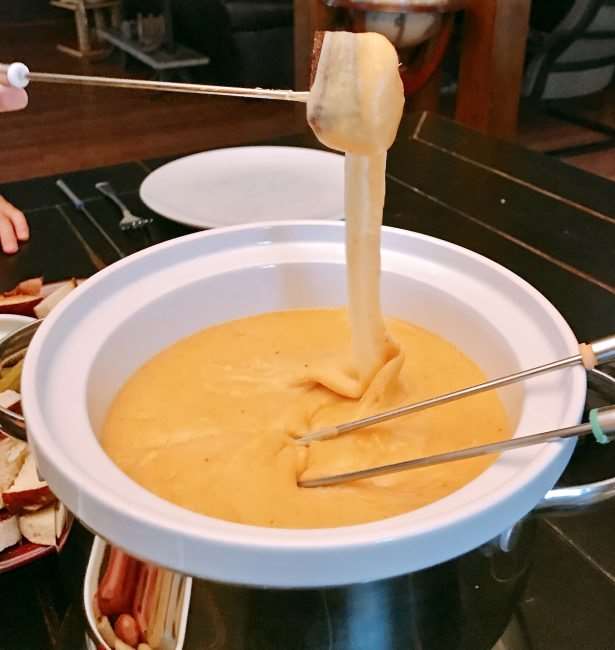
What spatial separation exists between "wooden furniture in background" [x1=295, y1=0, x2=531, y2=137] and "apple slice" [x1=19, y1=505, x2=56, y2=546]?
1.75 metres

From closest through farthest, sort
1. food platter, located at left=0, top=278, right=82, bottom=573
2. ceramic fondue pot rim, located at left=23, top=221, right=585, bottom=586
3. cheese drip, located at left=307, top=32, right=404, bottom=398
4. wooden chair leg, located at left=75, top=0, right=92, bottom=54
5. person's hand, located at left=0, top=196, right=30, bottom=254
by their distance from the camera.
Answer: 1. ceramic fondue pot rim, located at left=23, top=221, right=585, bottom=586
2. cheese drip, located at left=307, top=32, right=404, bottom=398
3. food platter, located at left=0, top=278, right=82, bottom=573
4. person's hand, located at left=0, top=196, right=30, bottom=254
5. wooden chair leg, located at left=75, top=0, right=92, bottom=54

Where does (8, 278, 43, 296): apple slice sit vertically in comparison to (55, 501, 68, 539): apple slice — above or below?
below

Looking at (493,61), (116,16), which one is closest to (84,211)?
(493,61)

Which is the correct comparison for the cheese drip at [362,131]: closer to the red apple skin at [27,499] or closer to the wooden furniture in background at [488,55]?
the red apple skin at [27,499]

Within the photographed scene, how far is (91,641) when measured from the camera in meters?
0.49

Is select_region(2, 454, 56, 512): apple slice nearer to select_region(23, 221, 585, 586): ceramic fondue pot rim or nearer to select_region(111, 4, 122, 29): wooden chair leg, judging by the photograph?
select_region(23, 221, 585, 586): ceramic fondue pot rim

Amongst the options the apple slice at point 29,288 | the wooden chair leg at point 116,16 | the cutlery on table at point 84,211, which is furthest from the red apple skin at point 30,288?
the wooden chair leg at point 116,16

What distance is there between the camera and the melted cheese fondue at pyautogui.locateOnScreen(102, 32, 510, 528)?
475 mm

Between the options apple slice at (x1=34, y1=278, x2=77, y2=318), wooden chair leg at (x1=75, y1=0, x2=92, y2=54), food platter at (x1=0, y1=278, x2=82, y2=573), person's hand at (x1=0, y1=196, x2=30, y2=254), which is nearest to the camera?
food platter at (x1=0, y1=278, x2=82, y2=573)

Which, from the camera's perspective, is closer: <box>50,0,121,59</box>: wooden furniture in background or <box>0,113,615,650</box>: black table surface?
<box>0,113,615,650</box>: black table surface

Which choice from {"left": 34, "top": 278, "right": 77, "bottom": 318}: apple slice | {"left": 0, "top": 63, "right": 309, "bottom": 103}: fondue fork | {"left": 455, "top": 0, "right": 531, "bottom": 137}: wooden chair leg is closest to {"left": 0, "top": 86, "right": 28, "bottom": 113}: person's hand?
{"left": 0, "top": 63, "right": 309, "bottom": 103}: fondue fork

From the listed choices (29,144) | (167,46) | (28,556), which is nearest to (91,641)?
(28,556)

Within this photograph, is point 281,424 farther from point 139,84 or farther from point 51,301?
point 51,301

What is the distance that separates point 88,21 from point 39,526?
4891 mm
